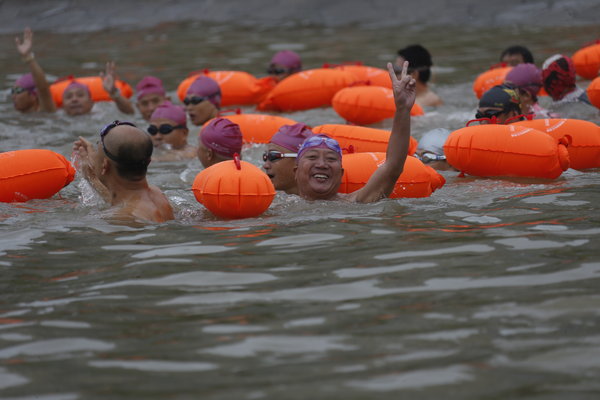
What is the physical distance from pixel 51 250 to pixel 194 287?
4.80ft

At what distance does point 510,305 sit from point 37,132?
922cm

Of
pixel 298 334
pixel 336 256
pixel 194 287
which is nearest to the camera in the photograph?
pixel 298 334

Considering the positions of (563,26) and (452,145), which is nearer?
(452,145)

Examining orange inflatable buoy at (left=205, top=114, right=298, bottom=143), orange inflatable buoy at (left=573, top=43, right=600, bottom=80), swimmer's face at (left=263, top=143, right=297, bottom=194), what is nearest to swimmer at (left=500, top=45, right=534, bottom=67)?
orange inflatable buoy at (left=573, top=43, right=600, bottom=80)

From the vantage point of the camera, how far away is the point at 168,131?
1034 cm

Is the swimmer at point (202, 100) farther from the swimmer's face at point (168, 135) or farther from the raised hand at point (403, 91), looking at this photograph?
the raised hand at point (403, 91)

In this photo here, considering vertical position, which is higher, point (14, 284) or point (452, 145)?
point (452, 145)

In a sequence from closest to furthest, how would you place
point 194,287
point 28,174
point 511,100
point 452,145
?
point 194,287 → point 28,174 → point 452,145 → point 511,100

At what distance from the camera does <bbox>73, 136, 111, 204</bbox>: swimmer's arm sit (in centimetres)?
675

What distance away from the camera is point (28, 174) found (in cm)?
745

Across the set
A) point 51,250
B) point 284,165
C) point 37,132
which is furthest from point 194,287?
point 37,132

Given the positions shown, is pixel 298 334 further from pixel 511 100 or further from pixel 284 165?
pixel 511 100

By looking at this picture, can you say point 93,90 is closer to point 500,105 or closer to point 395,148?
point 500,105

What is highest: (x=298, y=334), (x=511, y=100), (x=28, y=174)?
(x=511, y=100)
